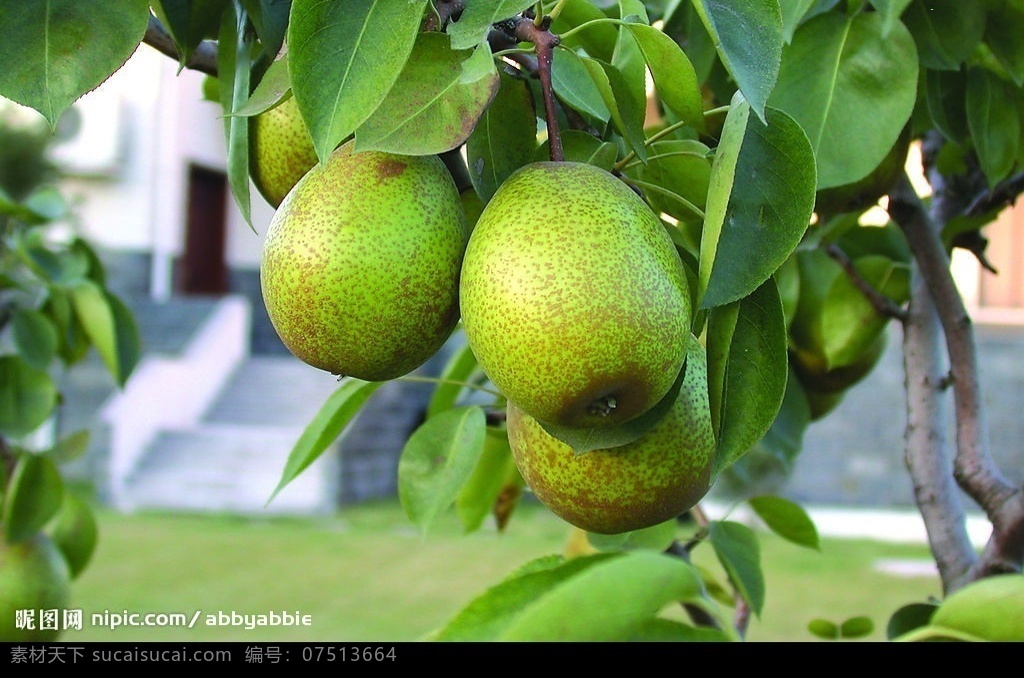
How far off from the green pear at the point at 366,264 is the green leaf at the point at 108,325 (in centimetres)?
78

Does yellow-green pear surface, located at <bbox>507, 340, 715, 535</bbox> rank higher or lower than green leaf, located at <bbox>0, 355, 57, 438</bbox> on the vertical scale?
higher

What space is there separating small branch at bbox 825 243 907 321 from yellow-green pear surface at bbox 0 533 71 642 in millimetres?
944

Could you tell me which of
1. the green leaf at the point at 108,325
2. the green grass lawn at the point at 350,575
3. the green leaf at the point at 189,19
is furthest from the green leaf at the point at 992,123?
the green grass lawn at the point at 350,575

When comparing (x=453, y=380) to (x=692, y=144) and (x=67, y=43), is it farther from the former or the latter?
(x=67, y=43)

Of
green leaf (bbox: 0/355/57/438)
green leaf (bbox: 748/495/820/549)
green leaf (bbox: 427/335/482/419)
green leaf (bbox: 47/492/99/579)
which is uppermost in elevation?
green leaf (bbox: 427/335/482/419)

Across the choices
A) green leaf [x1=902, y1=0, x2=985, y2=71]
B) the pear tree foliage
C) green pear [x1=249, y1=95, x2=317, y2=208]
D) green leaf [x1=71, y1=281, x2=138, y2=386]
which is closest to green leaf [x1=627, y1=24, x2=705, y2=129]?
the pear tree foliage

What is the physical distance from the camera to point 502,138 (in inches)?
25.9

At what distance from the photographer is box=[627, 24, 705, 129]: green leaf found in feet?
1.94

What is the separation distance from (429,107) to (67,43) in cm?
20

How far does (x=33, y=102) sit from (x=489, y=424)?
0.56m

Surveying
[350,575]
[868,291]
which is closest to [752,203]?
[868,291]

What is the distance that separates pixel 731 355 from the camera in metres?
0.59

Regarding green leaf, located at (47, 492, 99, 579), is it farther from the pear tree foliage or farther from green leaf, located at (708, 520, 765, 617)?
green leaf, located at (708, 520, 765, 617)

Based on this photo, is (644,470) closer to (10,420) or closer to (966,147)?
(966,147)
